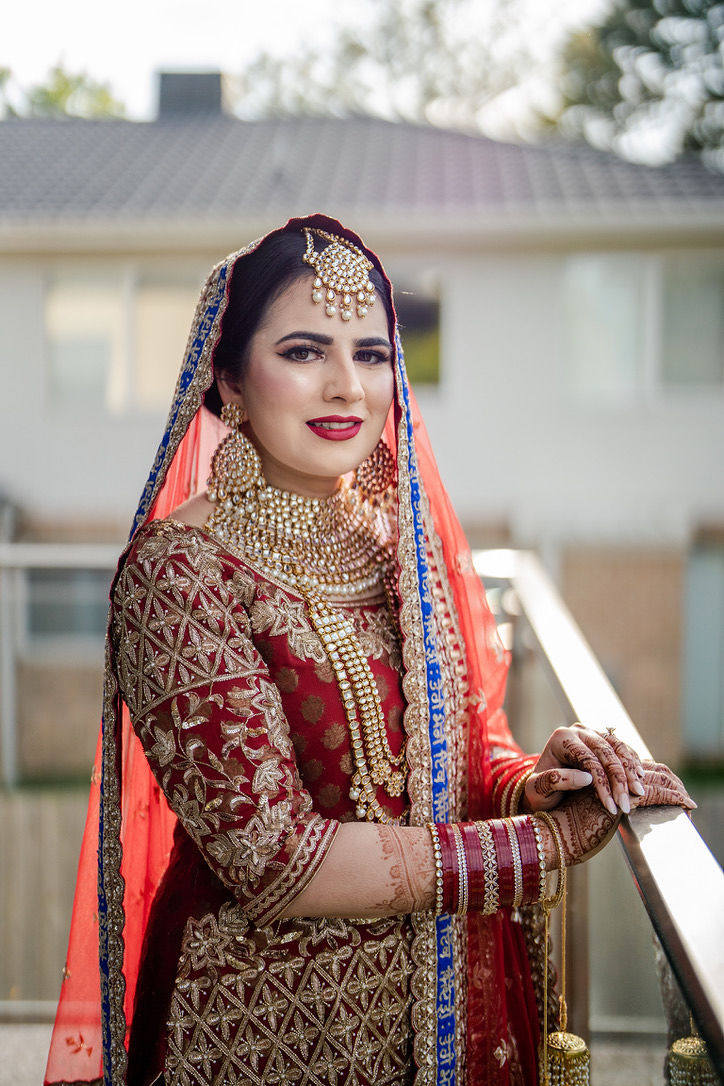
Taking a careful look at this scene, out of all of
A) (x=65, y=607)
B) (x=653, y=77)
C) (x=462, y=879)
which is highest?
(x=653, y=77)

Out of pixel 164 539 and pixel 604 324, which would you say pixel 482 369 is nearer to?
pixel 604 324

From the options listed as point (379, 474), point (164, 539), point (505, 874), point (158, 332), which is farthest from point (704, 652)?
point (164, 539)

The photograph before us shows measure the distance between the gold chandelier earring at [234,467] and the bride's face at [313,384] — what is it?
29mm

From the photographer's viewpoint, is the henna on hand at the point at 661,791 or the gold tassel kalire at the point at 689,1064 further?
the henna on hand at the point at 661,791

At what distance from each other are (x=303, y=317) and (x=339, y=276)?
85 millimetres

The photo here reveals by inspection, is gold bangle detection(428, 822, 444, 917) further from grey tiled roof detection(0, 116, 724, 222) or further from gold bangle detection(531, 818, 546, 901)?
grey tiled roof detection(0, 116, 724, 222)

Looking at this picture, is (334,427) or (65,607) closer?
(334,427)

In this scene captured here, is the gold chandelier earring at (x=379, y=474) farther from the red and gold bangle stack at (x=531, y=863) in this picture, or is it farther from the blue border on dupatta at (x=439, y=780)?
the red and gold bangle stack at (x=531, y=863)

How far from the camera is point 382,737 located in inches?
57.2

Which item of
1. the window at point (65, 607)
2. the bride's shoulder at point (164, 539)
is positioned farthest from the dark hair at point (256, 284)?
the window at point (65, 607)

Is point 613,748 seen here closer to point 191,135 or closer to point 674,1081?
point 674,1081

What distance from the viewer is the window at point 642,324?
Result: 8.70 m

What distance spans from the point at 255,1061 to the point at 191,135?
33.8 feet

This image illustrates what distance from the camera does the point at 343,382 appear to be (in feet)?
4.82
